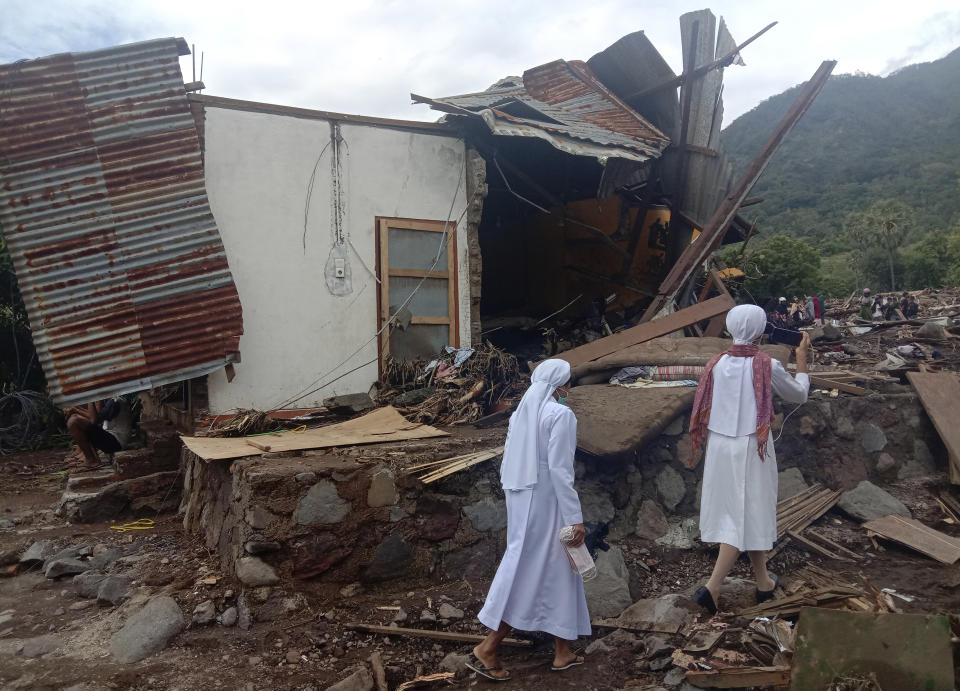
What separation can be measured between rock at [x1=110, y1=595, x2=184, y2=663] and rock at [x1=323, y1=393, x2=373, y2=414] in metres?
2.58

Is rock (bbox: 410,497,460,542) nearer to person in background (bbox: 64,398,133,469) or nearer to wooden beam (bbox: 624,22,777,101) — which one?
person in background (bbox: 64,398,133,469)

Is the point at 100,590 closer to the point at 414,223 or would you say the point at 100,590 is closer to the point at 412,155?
the point at 414,223

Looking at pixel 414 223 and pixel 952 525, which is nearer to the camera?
pixel 952 525

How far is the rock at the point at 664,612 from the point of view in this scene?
3732 millimetres

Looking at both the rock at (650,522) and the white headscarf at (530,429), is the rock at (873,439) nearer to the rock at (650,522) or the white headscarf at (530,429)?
the rock at (650,522)

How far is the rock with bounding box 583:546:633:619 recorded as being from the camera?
165 inches

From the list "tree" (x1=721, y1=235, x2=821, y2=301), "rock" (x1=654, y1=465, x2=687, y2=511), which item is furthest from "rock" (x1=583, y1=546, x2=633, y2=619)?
"tree" (x1=721, y1=235, x2=821, y2=301)

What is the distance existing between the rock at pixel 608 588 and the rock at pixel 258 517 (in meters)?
2.09

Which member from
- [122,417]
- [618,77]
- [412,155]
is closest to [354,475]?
[412,155]

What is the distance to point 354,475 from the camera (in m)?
4.62

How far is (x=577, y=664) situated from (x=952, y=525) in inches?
128

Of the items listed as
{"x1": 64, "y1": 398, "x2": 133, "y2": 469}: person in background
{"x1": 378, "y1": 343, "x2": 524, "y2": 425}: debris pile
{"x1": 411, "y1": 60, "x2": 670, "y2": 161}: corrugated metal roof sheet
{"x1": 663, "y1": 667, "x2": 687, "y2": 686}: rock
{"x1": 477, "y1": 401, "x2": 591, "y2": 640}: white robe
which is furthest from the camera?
{"x1": 64, "y1": 398, "x2": 133, "y2": 469}: person in background

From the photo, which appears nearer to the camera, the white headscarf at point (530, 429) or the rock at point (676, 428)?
the white headscarf at point (530, 429)

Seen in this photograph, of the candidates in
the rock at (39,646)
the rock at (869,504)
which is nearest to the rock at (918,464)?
the rock at (869,504)
